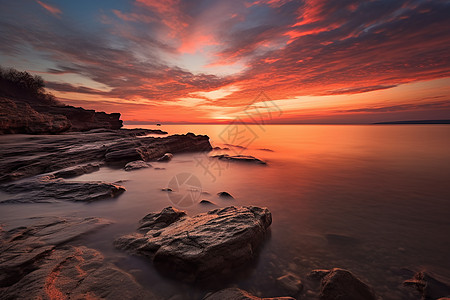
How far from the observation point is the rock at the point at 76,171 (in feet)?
31.6

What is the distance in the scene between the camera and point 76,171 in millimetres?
10281

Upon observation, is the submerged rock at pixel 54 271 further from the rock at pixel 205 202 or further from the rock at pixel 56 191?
the rock at pixel 205 202

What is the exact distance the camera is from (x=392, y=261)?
13.3ft

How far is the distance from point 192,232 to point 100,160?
541 inches

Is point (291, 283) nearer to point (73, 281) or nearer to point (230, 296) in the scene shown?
point (230, 296)

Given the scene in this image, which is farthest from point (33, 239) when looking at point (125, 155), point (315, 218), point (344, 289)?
point (125, 155)

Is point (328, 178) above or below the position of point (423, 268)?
above

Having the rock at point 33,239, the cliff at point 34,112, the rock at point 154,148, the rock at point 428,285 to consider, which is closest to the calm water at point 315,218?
the rock at point 428,285

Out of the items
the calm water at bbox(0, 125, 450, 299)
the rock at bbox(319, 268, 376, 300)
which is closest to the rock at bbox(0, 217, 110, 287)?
the calm water at bbox(0, 125, 450, 299)

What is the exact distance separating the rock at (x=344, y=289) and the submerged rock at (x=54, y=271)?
3.15 m

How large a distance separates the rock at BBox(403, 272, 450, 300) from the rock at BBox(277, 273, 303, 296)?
2.16m

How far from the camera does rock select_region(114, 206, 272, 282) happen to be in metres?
3.38

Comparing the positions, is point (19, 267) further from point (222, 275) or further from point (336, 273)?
Answer: point (336, 273)

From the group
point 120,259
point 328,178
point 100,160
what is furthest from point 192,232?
point 100,160
